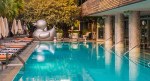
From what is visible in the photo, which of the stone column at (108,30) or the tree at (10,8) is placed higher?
the tree at (10,8)

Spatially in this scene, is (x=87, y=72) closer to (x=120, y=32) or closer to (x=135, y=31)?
(x=135, y=31)

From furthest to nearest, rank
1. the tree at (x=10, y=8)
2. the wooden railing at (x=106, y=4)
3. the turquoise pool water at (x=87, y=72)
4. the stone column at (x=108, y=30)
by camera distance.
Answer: the stone column at (x=108, y=30)
the tree at (x=10, y=8)
the wooden railing at (x=106, y=4)
the turquoise pool water at (x=87, y=72)

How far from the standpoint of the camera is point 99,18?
3553cm

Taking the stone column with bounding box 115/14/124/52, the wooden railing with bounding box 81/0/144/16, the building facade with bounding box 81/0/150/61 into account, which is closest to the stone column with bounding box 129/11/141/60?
the building facade with bounding box 81/0/150/61

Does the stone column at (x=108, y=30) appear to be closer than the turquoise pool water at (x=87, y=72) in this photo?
No

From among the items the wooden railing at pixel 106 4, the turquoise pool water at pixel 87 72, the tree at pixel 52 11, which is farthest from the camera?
the tree at pixel 52 11

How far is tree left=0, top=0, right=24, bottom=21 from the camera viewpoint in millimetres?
27006

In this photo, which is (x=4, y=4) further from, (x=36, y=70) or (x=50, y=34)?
(x=36, y=70)

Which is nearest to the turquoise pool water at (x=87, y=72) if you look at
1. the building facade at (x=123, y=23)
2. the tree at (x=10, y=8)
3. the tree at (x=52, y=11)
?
the building facade at (x=123, y=23)

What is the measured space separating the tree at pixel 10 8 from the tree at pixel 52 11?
1.52 m

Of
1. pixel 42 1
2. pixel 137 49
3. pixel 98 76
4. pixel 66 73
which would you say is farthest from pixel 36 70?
pixel 42 1

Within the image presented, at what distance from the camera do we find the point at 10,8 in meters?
32.7

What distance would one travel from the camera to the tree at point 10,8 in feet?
88.6

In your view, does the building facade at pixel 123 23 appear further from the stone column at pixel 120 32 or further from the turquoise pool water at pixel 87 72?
the turquoise pool water at pixel 87 72
